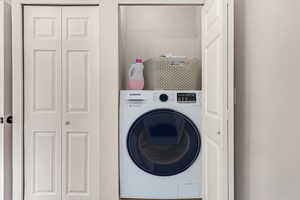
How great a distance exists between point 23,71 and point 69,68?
0.41 m

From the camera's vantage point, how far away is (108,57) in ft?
7.06

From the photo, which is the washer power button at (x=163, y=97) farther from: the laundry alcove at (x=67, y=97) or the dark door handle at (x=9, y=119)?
the dark door handle at (x=9, y=119)

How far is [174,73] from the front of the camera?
7.39 feet

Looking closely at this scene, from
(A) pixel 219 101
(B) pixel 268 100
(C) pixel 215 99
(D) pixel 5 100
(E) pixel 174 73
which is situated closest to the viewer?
(B) pixel 268 100

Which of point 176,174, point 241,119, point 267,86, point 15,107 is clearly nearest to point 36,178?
point 15,107

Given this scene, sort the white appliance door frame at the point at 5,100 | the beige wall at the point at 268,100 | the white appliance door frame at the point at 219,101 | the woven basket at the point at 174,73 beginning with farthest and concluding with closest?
the woven basket at the point at 174,73 < the white appliance door frame at the point at 5,100 < the white appliance door frame at the point at 219,101 < the beige wall at the point at 268,100

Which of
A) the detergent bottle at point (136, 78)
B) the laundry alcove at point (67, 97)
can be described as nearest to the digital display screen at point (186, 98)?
Answer: the laundry alcove at point (67, 97)

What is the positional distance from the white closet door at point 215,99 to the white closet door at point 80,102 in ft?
3.13

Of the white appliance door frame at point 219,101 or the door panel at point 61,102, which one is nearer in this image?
the white appliance door frame at point 219,101

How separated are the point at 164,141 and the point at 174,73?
2.05 feet

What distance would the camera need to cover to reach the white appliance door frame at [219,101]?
1.46m

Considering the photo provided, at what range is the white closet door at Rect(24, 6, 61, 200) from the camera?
2174 millimetres

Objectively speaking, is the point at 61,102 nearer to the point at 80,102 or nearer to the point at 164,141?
the point at 80,102

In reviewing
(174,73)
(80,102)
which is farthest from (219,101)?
(80,102)
